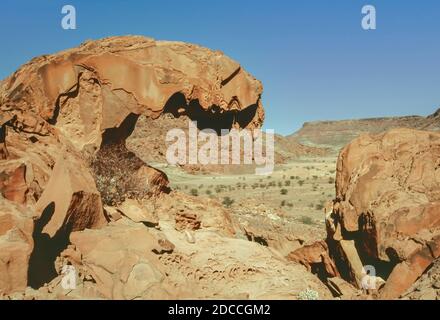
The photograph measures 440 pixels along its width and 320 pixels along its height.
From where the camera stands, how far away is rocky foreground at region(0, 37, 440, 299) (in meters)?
7.54

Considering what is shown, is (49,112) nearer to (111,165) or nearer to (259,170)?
(111,165)

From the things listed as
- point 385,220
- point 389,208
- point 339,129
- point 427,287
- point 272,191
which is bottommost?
point 272,191

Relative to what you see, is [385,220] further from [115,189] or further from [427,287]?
[115,189]

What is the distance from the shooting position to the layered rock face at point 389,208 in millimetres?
8297

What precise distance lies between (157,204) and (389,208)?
5216 millimetres

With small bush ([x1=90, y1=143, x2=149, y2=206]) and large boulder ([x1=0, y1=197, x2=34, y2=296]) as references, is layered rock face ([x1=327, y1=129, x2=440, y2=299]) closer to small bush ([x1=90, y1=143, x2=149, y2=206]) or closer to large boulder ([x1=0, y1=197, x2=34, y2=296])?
small bush ([x1=90, y1=143, x2=149, y2=206])

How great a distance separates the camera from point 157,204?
1176cm

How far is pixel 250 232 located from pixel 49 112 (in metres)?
5.68

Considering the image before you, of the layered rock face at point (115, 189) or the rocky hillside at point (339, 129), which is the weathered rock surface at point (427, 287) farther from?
the rocky hillside at point (339, 129)

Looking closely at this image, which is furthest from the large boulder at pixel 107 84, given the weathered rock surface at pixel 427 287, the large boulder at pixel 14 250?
the weathered rock surface at pixel 427 287

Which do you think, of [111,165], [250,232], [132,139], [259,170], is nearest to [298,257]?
[250,232]

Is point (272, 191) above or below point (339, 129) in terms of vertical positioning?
below

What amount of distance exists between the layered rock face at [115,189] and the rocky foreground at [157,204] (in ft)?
0.09

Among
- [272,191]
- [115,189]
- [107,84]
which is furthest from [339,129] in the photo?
[115,189]
